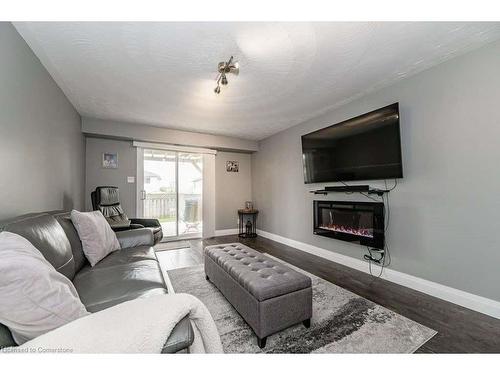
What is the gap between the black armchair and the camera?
295cm

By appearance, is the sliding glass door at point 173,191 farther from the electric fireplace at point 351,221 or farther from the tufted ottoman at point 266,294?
the tufted ottoman at point 266,294

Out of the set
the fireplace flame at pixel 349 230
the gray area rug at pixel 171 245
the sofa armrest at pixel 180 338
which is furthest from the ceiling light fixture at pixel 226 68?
the gray area rug at pixel 171 245

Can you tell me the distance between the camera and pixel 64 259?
1.32m

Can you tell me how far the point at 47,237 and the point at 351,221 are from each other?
10.1 ft

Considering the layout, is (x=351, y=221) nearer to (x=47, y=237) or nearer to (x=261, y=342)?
(x=261, y=342)

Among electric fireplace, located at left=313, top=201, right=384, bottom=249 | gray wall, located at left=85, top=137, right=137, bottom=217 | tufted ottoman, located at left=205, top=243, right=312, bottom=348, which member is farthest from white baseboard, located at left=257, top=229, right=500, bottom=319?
gray wall, located at left=85, top=137, right=137, bottom=217

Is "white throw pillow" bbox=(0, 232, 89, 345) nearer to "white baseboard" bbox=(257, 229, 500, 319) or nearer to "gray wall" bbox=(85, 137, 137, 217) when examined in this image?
"white baseboard" bbox=(257, 229, 500, 319)

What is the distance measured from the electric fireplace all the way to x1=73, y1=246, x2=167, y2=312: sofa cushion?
93.5 inches

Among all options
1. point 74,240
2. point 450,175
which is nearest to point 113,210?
point 74,240

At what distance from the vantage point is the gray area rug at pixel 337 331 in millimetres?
1354

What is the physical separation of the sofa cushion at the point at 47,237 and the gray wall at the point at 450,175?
3.07m

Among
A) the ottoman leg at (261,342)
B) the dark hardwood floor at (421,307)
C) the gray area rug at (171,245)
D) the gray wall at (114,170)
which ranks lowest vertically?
the dark hardwood floor at (421,307)
